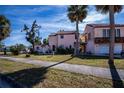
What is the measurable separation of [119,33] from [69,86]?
62.5ft

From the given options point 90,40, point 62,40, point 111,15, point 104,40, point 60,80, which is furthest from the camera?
point 62,40

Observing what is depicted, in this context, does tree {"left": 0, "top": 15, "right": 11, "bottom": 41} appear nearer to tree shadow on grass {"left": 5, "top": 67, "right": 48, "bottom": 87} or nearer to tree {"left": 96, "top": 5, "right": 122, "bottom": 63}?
tree shadow on grass {"left": 5, "top": 67, "right": 48, "bottom": 87}

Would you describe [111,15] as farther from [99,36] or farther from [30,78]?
[99,36]

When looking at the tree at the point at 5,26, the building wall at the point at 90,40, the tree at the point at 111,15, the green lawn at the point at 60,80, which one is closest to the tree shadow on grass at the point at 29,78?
the green lawn at the point at 60,80

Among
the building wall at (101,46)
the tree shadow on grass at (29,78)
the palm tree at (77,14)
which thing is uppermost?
the palm tree at (77,14)

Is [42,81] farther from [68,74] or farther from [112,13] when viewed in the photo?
[112,13]

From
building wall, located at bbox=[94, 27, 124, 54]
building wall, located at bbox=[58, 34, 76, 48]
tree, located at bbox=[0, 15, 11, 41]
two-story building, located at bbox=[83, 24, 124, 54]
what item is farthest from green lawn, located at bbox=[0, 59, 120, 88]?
building wall, located at bbox=[58, 34, 76, 48]

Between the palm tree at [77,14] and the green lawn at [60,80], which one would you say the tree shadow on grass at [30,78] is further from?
the palm tree at [77,14]

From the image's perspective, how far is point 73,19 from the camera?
27.3 meters

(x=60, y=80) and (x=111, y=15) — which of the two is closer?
(x=60, y=80)

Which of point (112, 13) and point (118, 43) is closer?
point (112, 13)

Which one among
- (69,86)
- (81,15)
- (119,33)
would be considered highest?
(81,15)

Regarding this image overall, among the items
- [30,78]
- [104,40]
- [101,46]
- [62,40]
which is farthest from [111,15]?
[62,40]
